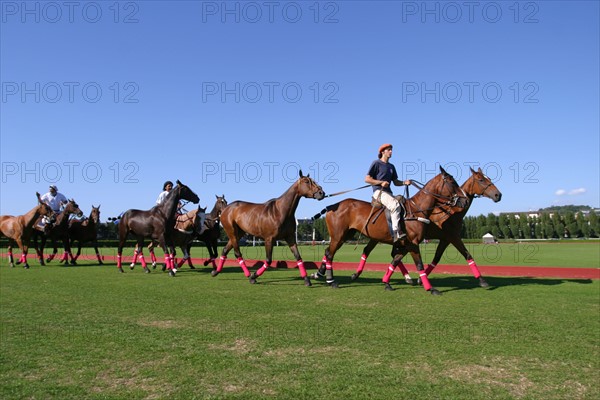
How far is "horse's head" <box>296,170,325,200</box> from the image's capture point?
11.0 m

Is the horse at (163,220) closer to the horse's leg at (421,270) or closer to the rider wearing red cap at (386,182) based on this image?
the rider wearing red cap at (386,182)

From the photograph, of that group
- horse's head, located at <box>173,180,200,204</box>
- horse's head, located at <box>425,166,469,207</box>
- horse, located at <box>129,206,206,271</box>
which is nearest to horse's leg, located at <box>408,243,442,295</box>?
horse's head, located at <box>425,166,469,207</box>

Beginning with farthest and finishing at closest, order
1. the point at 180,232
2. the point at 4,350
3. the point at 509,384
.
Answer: the point at 180,232 → the point at 4,350 → the point at 509,384

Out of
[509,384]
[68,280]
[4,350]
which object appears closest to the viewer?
[509,384]

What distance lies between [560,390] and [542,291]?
6345mm

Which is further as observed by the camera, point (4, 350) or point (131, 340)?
point (131, 340)

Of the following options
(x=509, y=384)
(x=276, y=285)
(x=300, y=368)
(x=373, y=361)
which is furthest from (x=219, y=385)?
(x=276, y=285)

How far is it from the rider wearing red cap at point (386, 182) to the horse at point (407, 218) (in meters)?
0.29

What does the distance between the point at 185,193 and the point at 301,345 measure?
10.3 meters

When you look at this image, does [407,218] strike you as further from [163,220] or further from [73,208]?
[73,208]

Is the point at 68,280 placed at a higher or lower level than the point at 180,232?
lower

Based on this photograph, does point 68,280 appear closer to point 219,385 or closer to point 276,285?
point 276,285

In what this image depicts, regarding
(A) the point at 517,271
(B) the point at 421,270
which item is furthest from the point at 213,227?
(A) the point at 517,271

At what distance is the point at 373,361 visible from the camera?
4.77 meters
